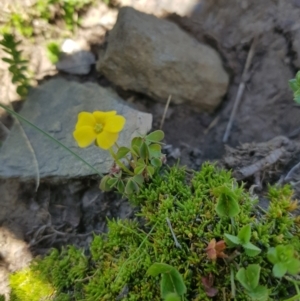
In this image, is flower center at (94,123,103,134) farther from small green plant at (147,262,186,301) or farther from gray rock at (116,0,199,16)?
gray rock at (116,0,199,16)

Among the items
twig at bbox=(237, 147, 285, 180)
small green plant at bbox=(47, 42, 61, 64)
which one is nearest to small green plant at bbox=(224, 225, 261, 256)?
twig at bbox=(237, 147, 285, 180)

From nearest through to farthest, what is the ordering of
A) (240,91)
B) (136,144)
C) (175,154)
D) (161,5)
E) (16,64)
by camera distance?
(136,144) → (175,154) → (16,64) → (240,91) → (161,5)

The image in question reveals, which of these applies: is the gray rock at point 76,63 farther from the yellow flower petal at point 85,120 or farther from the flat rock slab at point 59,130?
the yellow flower petal at point 85,120

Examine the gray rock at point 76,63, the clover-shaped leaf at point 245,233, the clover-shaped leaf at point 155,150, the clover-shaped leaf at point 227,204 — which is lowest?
the clover-shaped leaf at point 245,233

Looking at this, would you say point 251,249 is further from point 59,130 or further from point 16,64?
point 16,64

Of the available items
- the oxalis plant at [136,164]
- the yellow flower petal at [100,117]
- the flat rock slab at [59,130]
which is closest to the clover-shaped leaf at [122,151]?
the oxalis plant at [136,164]

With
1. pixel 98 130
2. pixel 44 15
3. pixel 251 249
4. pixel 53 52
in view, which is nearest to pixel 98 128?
pixel 98 130
